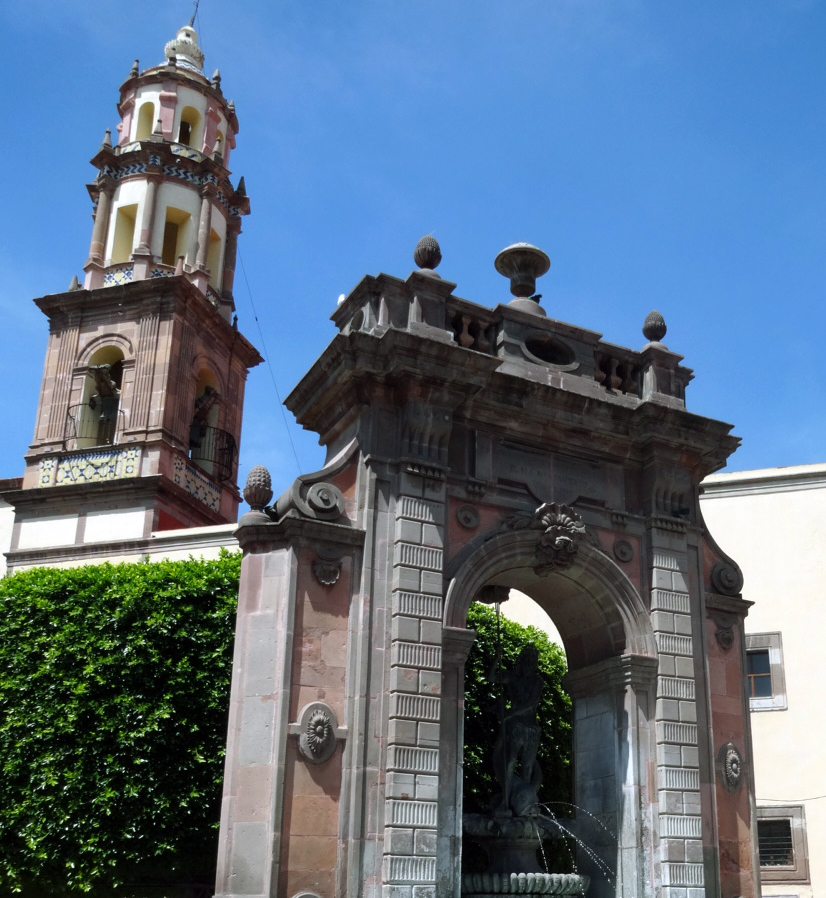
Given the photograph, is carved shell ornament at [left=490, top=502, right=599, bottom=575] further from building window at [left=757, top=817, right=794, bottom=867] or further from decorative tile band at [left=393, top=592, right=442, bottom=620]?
building window at [left=757, top=817, right=794, bottom=867]

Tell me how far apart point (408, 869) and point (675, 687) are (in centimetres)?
454

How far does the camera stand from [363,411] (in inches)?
569

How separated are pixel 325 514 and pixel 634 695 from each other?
15.5 feet

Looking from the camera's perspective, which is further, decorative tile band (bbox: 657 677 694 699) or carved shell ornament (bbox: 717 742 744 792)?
carved shell ornament (bbox: 717 742 744 792)

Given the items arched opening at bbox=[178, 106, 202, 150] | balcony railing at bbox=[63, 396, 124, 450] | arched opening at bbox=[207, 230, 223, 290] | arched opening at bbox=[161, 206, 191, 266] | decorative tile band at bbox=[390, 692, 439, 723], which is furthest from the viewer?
arched opening at bbox=[178, 106, 202, 150]

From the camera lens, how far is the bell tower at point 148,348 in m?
33.2

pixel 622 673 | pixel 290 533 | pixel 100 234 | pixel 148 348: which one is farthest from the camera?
pixel 100 234

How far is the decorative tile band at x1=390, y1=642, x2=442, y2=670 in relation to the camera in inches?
521


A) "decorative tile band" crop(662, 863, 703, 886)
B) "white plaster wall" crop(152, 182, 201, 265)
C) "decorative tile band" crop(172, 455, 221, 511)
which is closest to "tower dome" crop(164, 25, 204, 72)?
"white plaster wall" crop(152, 182, 201, 265)

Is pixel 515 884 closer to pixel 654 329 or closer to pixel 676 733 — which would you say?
pixel 676 733

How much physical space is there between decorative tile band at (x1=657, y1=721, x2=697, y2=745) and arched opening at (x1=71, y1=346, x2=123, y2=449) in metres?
23.4

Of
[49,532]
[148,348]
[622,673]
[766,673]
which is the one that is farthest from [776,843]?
[148,348]

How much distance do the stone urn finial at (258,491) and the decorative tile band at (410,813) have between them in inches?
152

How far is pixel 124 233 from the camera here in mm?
38906
